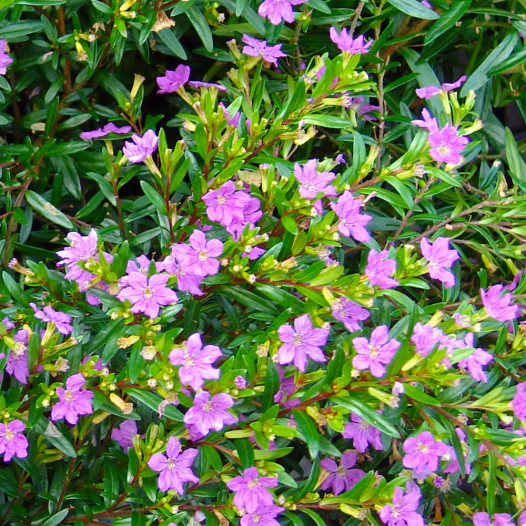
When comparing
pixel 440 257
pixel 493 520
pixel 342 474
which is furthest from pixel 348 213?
pixel 493 520

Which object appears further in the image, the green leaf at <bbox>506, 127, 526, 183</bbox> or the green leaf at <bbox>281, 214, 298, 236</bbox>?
the green leaf at <bbox>506, 127, 526, 183</bbox>

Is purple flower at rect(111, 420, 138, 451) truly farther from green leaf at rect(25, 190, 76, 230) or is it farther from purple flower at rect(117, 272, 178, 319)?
green leaf at rect(25, 190, 76, 230)

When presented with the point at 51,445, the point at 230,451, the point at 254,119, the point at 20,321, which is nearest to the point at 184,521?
the point at 230,451

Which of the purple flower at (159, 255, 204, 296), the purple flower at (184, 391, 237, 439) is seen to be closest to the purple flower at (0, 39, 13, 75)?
the purple flower at (159, 255, 204, 296)

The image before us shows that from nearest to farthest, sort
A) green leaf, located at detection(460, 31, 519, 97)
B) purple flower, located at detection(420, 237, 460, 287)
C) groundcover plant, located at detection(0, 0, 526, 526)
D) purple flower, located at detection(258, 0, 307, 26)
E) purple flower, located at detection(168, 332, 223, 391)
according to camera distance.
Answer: purple flower, located at detection(168, 332, 223, 391)
groundcover plant, located at detection(0, 0, 526, 526)
purple flower, located at detection(420, 237, 460, 287)
purple flower, located at detection(258, 0, 307, 26)
green leaf, located at detection(460, 31, 519, 97)

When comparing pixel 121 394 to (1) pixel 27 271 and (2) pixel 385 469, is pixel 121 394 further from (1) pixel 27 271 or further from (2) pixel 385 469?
(2) pixel 385 469

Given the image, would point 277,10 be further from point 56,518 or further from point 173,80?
point 56,518
